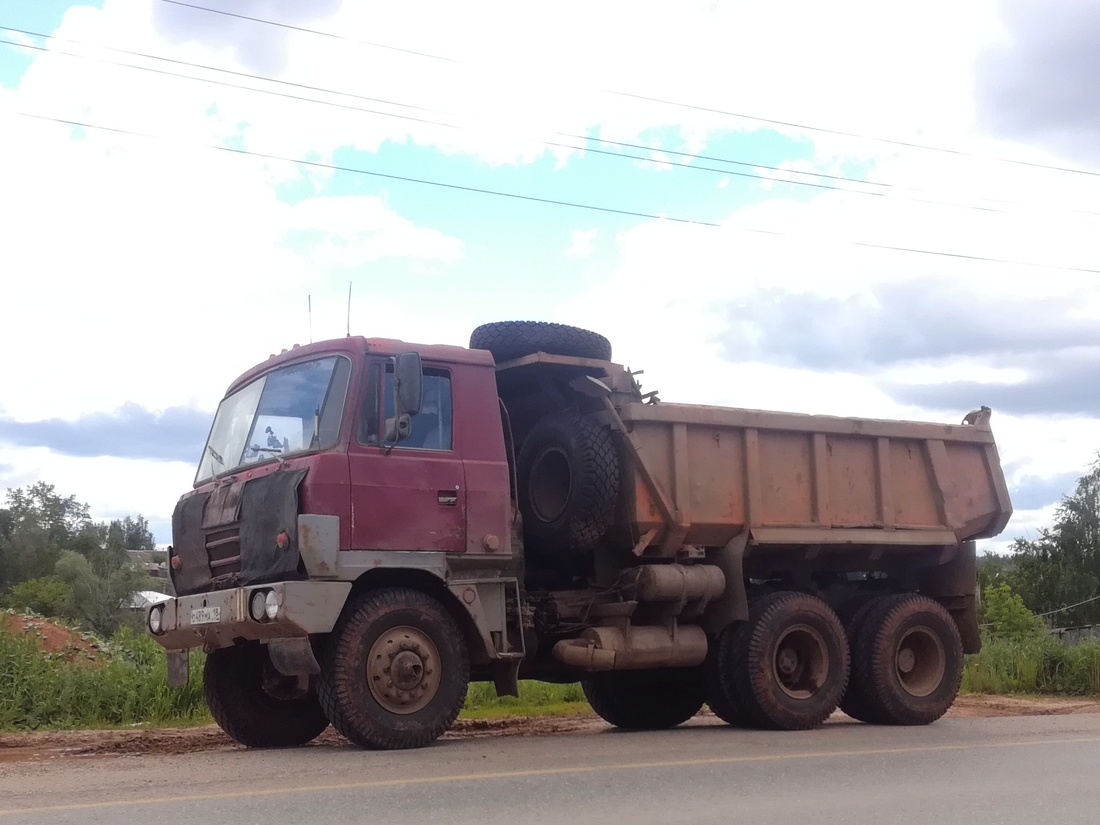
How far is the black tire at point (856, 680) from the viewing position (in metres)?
11.0

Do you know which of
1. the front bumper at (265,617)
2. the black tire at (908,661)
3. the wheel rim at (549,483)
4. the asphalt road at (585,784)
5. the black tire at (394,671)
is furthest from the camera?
the black tire at (908,661)

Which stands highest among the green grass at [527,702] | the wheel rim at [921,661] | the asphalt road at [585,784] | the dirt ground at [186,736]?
the wheel rim at [921,661]

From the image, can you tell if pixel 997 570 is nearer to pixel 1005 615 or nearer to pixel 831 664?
pixel 1005 615

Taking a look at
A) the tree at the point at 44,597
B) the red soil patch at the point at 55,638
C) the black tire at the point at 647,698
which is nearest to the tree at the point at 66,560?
the tree at the point at 44,597

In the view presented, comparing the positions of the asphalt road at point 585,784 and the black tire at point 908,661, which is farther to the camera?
the black tire at point 908,661

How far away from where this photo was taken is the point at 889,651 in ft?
36.0

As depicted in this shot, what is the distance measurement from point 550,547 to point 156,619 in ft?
9.73

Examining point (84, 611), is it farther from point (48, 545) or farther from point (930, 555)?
point (930, 555)

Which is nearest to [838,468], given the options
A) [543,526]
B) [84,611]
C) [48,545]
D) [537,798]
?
[543,526]

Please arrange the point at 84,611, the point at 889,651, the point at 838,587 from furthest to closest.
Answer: the point at 84,611, the point at 838,587, the point at 889,651

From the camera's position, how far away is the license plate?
8336 millimetres

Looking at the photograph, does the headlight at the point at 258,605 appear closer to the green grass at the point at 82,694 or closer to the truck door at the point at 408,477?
the truck door at the point at 408,477

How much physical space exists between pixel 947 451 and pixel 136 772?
25.6 ft

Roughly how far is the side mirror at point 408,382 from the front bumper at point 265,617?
4.00 ft
